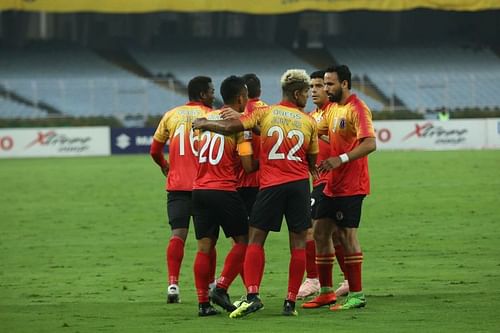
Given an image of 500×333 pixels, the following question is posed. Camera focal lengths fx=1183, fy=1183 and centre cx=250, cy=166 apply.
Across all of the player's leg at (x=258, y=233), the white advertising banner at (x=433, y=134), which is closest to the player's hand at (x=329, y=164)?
the player's leg at (x=258, y=233)

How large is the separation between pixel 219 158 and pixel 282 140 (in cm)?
64

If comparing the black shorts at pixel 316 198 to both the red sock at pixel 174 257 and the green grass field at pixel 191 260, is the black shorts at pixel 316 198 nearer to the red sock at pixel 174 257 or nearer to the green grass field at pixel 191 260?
the green grass field at pixel 191 260

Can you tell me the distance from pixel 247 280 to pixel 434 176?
65.7 feet

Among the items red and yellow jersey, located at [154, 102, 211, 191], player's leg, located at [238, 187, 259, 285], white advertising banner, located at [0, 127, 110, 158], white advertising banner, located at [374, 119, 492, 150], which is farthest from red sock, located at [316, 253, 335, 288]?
white advertising banner, located at [0, 127, 110, 158]

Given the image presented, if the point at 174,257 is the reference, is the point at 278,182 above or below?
above

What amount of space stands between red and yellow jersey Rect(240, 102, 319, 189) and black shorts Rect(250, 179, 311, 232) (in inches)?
2.6

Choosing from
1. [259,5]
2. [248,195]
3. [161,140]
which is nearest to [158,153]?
[161,140]

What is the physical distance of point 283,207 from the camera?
34.3 ft

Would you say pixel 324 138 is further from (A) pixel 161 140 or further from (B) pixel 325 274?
(A) pixel 161 140

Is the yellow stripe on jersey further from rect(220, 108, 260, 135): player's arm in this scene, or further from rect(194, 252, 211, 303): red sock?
rect(194, 252, 211, 303): red sock

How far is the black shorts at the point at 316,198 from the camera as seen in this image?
11435 mm

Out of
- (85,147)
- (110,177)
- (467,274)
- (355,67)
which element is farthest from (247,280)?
(355,67)

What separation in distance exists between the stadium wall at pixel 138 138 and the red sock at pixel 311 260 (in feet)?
105

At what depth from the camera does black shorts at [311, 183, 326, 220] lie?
450 inches
